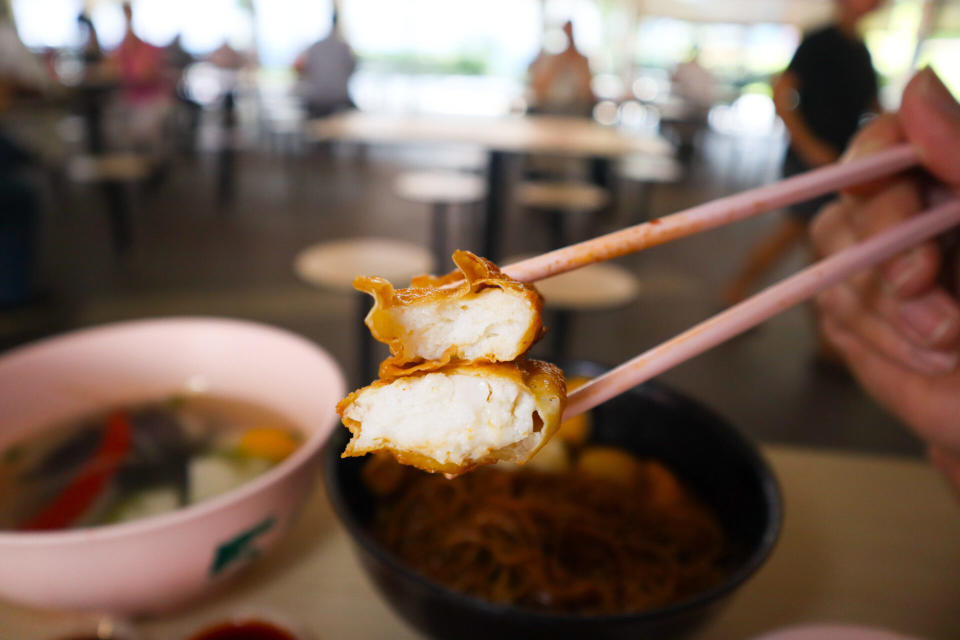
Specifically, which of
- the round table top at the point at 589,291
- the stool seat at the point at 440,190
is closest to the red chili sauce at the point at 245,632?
the round table top at the point at 589,291

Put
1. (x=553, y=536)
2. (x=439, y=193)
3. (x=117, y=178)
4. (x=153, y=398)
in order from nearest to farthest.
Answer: (x=553, y=536)
(x=153, y=398)
(x=439, y=193)
(x=117, y=178)

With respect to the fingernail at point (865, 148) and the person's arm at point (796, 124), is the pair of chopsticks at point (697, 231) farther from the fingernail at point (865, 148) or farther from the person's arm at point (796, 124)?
the person's arm at point (796, 124)

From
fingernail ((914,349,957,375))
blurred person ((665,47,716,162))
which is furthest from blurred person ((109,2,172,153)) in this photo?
fingernail ((914,349,957,375))

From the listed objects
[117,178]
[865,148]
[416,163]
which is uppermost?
[865,148]

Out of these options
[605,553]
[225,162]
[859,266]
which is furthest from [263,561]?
[225,162]

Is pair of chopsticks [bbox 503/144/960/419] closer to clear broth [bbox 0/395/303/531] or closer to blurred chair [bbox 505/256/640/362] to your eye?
clear broth [bbox 0/395/303/531]

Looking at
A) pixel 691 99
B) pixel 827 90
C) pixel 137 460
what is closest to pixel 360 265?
pixel 137 460

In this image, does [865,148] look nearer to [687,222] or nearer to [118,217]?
[687,222]
